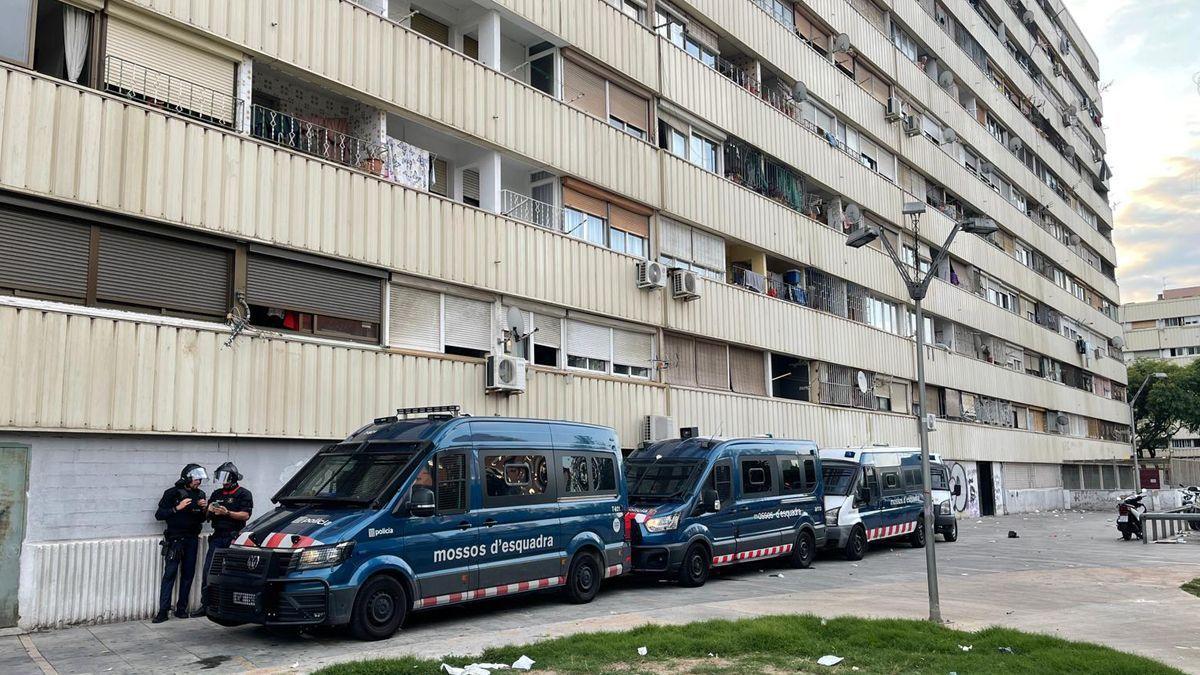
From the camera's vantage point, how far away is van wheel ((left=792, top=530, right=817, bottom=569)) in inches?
674

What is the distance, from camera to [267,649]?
9.13 m

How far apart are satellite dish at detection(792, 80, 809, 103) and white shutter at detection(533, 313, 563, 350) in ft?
42.7

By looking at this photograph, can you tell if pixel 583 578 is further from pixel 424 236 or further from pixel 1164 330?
pixel 1164 330

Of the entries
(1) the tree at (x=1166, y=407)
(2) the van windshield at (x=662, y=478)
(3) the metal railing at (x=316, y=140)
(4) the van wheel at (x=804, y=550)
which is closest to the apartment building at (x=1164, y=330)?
(1) the tree at (x=1166, y=407)

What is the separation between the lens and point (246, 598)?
9.17m

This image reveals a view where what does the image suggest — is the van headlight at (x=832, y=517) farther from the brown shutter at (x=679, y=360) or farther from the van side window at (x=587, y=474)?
the van side window at (x=587, y=474)

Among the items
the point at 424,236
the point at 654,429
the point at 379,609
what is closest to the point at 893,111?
the point at 654,429

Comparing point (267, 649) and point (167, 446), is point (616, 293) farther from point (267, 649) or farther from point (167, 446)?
point (267, 649)

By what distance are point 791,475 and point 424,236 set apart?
25.8 feet

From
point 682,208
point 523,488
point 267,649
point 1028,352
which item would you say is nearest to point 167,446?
point 267,649

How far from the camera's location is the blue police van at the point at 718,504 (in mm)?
14344

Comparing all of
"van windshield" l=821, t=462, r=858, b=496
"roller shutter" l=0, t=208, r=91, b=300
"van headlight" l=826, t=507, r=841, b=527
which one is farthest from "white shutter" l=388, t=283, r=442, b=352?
"van headlight" l=826, t=507, r=841, b=527

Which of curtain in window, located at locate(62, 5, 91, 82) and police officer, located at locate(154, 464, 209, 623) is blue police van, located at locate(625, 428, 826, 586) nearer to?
police officer, located at locate(154, 464, 209, 623)

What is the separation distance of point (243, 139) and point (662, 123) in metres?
11.6
